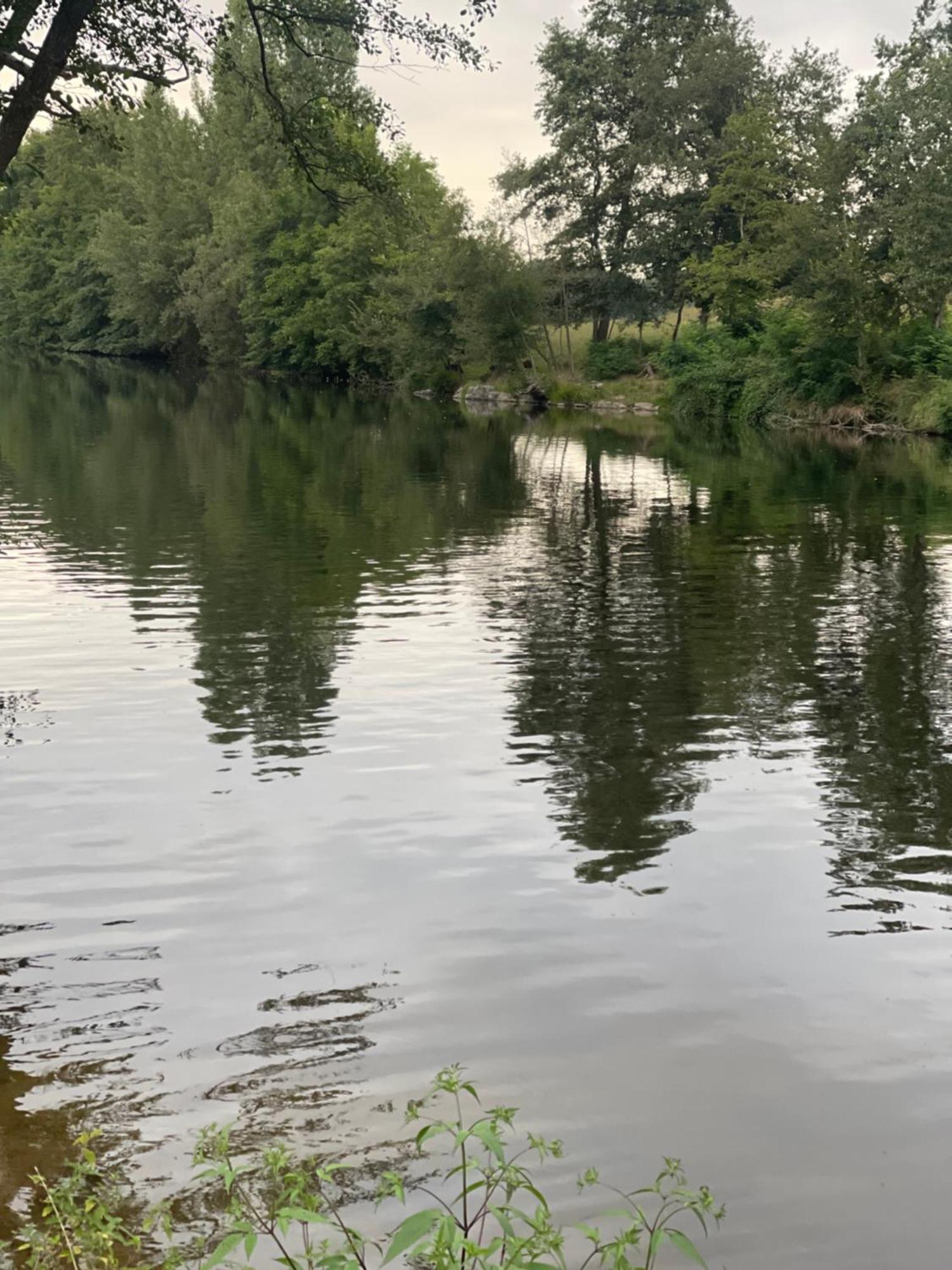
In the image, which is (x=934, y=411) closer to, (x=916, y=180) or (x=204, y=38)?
(x=916, y=180)

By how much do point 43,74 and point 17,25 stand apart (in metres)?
0.60

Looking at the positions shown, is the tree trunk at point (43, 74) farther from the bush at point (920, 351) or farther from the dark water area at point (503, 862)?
the bush at point (920, 351)

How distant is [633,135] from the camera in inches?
2584

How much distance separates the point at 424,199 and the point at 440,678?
64.2 metres

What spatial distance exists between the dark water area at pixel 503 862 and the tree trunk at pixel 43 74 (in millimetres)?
4789

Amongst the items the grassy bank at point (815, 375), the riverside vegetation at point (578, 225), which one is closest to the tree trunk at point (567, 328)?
the riverside vegetation at point (578, 225)

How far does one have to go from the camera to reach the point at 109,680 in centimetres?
1250

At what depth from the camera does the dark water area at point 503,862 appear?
211 inches

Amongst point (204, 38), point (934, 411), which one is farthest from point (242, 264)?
point (204, 38)

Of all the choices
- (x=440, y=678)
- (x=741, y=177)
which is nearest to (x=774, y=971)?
(x=440, y=678)

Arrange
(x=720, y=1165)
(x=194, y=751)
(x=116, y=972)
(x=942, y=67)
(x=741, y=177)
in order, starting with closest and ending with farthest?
(x=720, y=1165) → (x=116, y=972) → (x=194, y=751) → (x=942, y=67) → (x=741, y=177)

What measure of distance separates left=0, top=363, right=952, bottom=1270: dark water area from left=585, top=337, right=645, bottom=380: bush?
46.9 m

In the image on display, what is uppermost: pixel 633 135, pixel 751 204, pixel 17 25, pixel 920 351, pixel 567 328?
pixel 633 135

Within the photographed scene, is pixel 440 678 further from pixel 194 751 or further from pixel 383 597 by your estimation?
pixel 383 597
